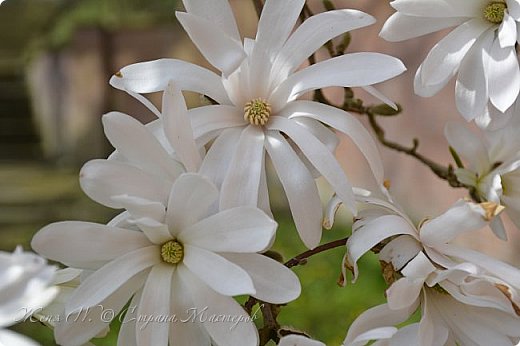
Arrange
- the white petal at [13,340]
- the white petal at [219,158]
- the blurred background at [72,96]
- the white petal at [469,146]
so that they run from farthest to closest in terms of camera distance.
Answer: the blurred background at [72,96] < the white petal at [469,146] < the white petal at [219,158] < the white petal at [13,340]

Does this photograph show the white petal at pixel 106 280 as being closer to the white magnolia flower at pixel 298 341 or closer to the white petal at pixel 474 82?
the white magnolia flower at pixel 298 341

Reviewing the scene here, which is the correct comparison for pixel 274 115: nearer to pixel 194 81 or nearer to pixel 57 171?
pixel 194 81

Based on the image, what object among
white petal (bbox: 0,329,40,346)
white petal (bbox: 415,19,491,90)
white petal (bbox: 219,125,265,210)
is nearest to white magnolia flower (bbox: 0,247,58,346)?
white petal (bbox: 0,329,40,346)

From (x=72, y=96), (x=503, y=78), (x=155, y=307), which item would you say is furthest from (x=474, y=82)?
(x=72, y=96)

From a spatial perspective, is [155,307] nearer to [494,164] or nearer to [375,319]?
[375,319]

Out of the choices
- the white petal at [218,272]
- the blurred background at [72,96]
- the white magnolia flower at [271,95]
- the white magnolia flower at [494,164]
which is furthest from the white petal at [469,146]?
the blurred background at [72,96]

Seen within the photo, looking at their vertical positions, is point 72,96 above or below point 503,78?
below
